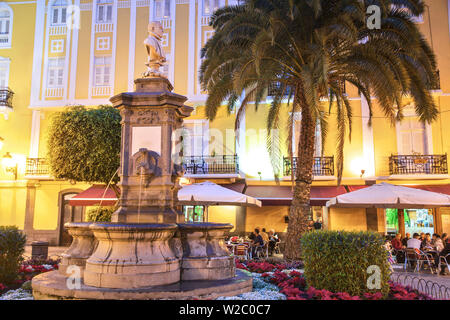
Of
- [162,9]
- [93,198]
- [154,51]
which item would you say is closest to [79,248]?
[154,51]

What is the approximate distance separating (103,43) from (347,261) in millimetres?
19851

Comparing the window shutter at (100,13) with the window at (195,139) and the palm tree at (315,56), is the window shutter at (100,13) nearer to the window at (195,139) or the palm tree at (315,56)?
the window at (195,139)

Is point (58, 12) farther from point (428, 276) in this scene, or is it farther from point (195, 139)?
point (428, 276)

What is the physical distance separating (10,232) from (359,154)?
1621 cm

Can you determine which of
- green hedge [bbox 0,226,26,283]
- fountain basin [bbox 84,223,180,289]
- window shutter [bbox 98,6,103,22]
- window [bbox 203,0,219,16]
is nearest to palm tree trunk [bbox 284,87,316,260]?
fountain basin [bbox 84,223,180,289]

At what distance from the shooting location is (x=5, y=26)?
74.3 ft

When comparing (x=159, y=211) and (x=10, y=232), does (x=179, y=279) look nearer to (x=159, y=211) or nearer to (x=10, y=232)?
(x=159, y=211)

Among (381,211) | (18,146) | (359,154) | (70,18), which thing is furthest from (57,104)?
(381,211)

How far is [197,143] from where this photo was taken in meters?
20.8

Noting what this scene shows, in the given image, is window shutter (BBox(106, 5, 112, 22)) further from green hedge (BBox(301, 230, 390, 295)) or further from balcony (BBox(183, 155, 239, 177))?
green hedge (BBox(301, 230, 390, 295))

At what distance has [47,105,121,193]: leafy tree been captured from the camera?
1426cm

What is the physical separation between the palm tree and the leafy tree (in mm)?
4503

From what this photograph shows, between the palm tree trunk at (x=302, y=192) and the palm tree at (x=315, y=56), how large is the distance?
3cm

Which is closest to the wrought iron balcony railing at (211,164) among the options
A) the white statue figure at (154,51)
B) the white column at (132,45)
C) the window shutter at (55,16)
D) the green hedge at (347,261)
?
the white column at (132,45)
